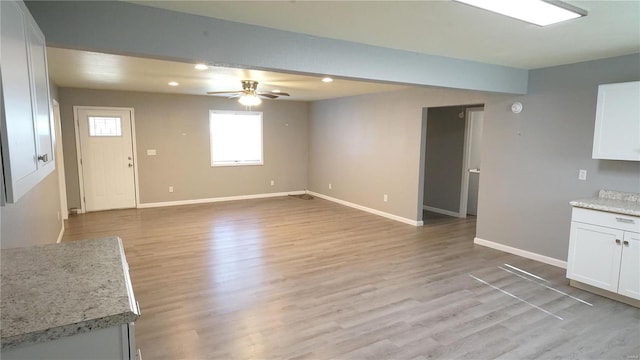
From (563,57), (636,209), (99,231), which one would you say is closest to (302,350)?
(636,209)

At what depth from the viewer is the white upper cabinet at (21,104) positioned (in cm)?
121

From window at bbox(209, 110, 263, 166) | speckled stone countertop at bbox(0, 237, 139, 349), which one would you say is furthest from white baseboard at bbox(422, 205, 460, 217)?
speckled stone countertop at bbox(0, 237, 139, 349)

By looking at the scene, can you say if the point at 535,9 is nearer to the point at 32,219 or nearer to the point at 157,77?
the point at 32,219

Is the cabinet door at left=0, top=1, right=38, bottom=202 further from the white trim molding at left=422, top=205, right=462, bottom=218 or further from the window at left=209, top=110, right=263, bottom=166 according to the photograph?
the white trim molding at left=422, top=205, right=462, bottom=218

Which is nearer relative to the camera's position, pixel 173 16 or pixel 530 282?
pixel 173 16

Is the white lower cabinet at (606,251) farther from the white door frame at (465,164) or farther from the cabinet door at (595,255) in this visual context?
the white door frame at (465,164)

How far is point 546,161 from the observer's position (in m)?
4.35

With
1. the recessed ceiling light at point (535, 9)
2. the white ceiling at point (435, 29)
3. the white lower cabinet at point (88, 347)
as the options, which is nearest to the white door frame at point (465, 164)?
the white ceiling at point (435, 29)

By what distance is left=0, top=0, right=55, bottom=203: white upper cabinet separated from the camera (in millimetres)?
1214

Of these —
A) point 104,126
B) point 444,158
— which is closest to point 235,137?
Result: point 104,126

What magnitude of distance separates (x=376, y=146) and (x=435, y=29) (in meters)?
4.20

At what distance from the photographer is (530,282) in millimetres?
3812

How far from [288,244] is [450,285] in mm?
2285

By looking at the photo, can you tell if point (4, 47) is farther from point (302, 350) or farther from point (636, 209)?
point (636, 209)
